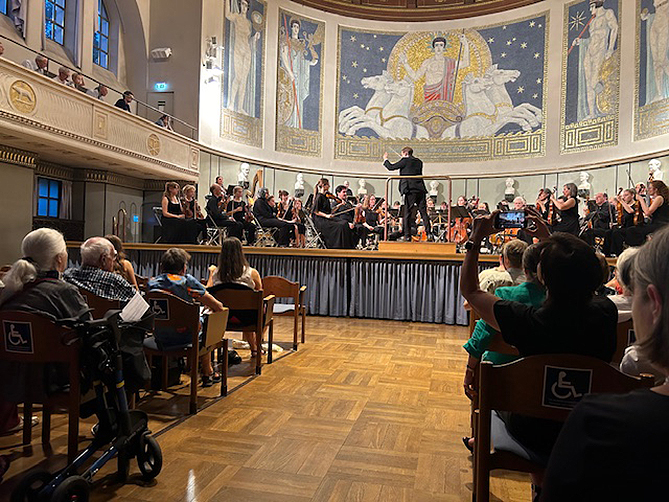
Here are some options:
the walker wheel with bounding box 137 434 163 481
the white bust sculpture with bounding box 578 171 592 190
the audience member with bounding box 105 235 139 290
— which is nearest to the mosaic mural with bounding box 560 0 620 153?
the white bust sculpture with bounding box 578 171 592 190

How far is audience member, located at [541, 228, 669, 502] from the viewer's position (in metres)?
0.63

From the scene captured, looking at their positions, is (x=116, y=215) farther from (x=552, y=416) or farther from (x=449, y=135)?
(x=552, y=416)

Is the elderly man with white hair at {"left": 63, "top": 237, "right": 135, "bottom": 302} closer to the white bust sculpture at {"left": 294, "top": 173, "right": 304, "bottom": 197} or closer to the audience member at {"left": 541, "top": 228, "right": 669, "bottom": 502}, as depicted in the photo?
the audience member at {"left": 541, "top": 228, "right": 669, "bottom": 502}

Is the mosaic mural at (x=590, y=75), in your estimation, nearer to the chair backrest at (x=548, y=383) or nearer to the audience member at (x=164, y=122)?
the audience member at (x=164, y=122)

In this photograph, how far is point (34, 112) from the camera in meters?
7.61

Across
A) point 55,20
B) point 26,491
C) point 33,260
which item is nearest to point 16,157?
point 55,20

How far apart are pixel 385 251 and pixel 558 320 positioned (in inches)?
220

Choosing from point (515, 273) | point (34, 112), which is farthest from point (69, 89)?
point (515, 273)

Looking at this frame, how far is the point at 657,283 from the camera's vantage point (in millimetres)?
715

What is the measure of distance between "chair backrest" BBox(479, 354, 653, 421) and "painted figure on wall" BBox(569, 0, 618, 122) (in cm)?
1308

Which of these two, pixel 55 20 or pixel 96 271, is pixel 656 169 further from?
pixel 55 20

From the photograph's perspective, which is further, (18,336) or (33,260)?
(33,260)

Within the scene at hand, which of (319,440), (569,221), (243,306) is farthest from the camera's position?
(569,221)

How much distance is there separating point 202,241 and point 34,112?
142 inches
